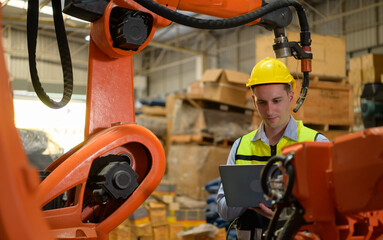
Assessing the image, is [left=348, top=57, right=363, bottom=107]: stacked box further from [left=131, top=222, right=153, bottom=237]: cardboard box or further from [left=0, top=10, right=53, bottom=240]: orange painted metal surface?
[left=0, top=10, right=53, bottom=240]: orange painted metal surface

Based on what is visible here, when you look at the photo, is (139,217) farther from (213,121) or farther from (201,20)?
(201,20)

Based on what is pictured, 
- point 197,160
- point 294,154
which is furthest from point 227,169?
point 197,160

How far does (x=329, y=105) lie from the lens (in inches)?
222

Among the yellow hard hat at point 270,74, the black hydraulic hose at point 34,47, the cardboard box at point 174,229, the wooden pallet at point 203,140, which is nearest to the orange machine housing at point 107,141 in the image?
the black hydraulic hose at point 34,47

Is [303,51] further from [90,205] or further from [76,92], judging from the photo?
[76,92]

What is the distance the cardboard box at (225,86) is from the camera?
308 inches

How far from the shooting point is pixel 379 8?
13969 mm

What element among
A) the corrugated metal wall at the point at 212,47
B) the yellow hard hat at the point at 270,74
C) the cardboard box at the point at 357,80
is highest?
the corrugated metal wall at the point at 212,47

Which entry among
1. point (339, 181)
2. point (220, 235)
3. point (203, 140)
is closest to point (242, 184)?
point (339, 181)

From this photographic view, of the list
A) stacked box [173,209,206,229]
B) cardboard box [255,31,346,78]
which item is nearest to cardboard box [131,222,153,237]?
stacked box [173,209,206,229]

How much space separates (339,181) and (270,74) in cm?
140

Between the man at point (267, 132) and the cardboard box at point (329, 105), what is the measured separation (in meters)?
2.84

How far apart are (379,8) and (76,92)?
12.0 metres

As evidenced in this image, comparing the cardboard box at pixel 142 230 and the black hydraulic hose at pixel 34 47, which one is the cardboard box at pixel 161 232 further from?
Answer: the black hydraulic hose at pixel 34 47
